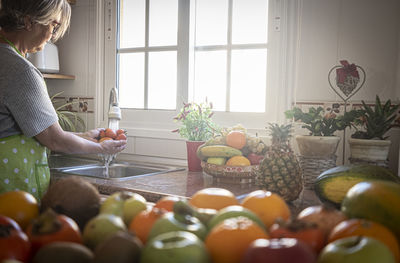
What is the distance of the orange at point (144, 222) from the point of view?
55 cm

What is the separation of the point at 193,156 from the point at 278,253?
171 centimetres

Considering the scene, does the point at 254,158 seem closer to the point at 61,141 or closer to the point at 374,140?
the point at 374,140

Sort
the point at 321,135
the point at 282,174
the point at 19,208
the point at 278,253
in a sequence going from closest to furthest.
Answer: the point at 278,253, the point at 19,208, the point at 282,174, the point at 321,135

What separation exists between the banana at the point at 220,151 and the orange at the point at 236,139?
35mm

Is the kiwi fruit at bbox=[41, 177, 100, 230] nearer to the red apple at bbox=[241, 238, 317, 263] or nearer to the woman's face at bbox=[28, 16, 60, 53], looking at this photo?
the red apple at bbox=[241, 238, 317, 263]

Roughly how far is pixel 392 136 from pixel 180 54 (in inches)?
50.4

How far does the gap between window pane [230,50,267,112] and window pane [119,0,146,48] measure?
697 mm

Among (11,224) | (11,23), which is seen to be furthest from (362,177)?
(11,23)

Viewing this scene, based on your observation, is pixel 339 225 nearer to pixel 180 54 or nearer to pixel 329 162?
pixel 329 162

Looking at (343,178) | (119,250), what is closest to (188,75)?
(343,178)

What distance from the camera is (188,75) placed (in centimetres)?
253

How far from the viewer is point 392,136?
185cm

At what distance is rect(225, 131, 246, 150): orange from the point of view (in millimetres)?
1837

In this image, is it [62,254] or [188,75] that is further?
[188,75]
